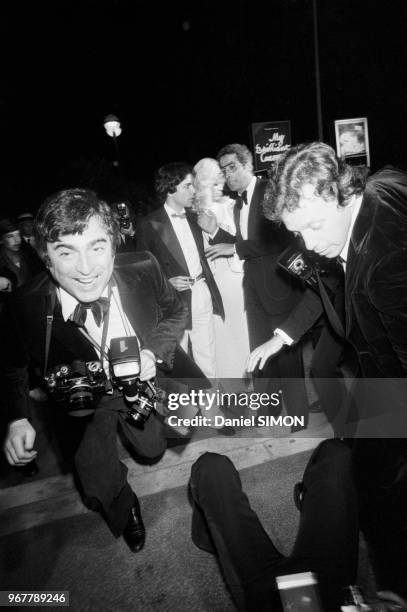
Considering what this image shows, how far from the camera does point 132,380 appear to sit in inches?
79.8

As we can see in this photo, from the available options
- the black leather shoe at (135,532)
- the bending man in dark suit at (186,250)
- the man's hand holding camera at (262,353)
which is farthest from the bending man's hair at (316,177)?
the black leather shoe at (135,532)

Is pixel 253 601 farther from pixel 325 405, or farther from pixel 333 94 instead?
pixel 333 94

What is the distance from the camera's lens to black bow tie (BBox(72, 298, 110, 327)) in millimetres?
2256

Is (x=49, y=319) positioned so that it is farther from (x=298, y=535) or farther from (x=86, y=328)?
(x=298, y=535)

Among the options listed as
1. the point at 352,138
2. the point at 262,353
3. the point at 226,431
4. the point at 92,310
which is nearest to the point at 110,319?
the point at 92,310

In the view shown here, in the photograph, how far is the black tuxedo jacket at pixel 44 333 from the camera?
2.27 meters

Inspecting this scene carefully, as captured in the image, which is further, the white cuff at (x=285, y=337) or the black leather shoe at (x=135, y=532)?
the white cuff at (x=285, y=337)

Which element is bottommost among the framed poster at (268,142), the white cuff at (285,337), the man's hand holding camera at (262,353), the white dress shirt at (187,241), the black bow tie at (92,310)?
the man's hand holding camera at (262,353)

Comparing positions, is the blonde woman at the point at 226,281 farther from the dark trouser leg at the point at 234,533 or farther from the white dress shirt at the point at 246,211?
the dark trouser leg at the point at 234,533

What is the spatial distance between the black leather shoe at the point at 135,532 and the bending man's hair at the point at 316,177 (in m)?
2.07

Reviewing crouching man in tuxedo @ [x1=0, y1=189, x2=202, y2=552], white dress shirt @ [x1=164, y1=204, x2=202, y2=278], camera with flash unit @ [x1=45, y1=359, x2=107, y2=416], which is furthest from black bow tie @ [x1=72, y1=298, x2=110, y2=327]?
white dress shirt @ [x1=164, y1=204, x2=202, y2=278]

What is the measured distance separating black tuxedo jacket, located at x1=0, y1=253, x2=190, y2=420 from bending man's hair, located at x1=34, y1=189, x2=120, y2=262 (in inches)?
11.3

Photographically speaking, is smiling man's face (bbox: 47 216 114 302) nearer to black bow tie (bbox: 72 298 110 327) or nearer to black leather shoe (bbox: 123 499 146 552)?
black bow tie (bbox: 72 298 110 327)

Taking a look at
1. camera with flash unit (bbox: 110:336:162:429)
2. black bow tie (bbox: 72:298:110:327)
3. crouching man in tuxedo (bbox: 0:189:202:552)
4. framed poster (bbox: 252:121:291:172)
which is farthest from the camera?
framed poster (bbox: 252:121:291:172)
